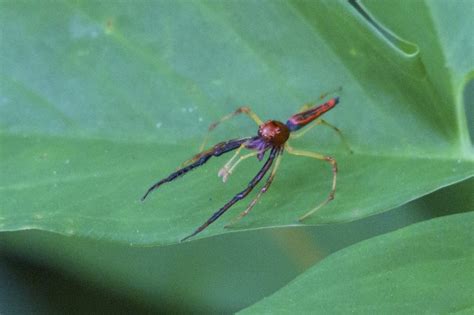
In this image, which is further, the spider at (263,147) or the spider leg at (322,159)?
the spider at (263,147)

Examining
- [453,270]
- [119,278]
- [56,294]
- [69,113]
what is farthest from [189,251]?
[453,270]

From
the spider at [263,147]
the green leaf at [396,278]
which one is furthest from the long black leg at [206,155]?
the green leaf at [396,278]

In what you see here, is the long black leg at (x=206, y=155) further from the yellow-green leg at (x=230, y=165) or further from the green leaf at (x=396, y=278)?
the green leaf at (x=396, y=278)

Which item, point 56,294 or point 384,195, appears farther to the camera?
point 56,294

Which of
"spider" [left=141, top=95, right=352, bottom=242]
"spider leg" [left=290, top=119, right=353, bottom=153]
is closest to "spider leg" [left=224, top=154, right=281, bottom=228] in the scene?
"spider" [left=141, top=95, right=352, bottom=242]

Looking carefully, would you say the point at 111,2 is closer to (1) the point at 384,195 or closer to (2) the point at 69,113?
(2) the point at 69,113
